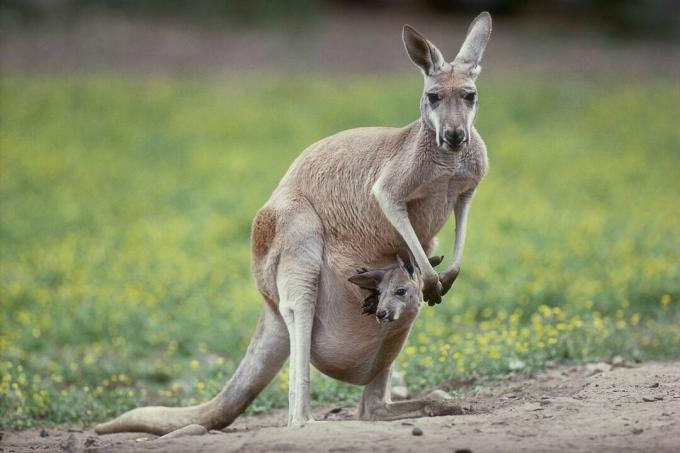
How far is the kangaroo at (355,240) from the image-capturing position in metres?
4.45

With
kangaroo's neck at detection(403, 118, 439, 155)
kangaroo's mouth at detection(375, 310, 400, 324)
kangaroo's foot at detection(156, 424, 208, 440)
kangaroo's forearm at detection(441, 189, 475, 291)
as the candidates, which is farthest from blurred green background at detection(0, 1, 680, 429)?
kangaroo's neck at detection(403, 118, 439, 155)

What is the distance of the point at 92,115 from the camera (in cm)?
1567

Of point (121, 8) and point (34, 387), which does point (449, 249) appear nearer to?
point (34, 387)

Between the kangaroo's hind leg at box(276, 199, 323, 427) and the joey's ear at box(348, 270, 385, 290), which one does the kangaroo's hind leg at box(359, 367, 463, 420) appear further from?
the joey's ear at box(348, 270, 385, 290)

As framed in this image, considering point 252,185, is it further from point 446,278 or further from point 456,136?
point 456,136

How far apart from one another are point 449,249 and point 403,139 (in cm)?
496

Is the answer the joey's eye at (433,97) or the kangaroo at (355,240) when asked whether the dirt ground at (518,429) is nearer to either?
the kangaroo at (355,240)

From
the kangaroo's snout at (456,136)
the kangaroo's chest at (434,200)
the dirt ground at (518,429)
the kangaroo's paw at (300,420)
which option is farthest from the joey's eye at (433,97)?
the kangaroo's paw at (300,420)

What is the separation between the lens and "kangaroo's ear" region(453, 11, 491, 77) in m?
4.43

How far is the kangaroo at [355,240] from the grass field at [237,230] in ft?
3.34

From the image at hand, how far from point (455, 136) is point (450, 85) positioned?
28 centimetres

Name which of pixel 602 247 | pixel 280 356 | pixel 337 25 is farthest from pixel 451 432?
pixel 337 25

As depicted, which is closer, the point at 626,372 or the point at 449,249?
the point at 626,372

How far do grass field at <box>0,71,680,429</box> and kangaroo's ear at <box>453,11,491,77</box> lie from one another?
6.57ft
